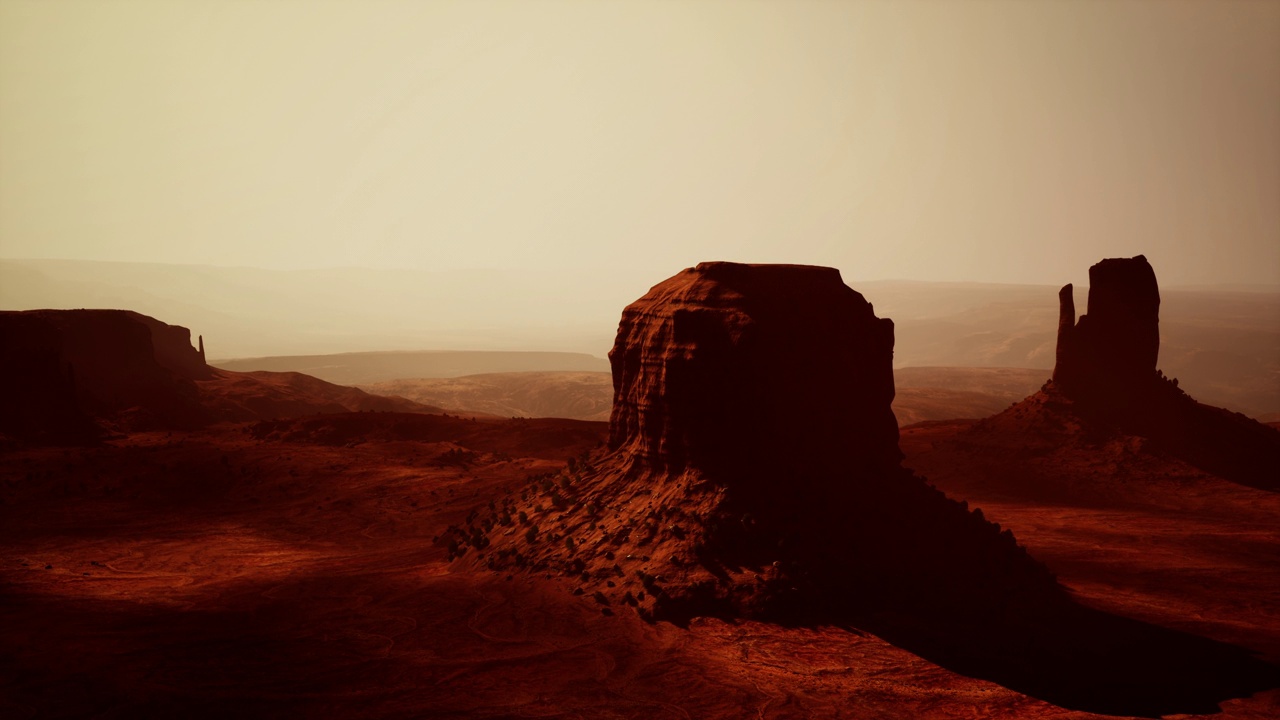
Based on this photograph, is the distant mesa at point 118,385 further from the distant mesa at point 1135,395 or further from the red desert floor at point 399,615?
the distant mesa at point 1135,395

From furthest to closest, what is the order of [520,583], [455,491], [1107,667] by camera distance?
[455,491], [520,583], [1107,667]

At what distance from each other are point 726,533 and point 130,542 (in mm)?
20934

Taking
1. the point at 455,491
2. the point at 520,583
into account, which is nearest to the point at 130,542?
the point at 455,491

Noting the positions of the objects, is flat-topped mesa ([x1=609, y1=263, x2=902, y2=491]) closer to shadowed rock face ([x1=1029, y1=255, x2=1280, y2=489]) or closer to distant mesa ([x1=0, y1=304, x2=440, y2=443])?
shadowed rock face ([x1=1029, y1=255, x2=1280, y2=489])

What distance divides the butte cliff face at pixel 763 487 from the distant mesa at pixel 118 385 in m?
33.0

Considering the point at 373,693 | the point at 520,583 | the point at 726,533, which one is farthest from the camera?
the point at 520,583

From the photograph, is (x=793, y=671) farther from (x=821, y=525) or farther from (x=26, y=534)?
(x=26, y=534)

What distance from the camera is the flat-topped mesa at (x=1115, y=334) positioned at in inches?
1479

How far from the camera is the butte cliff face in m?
16.9

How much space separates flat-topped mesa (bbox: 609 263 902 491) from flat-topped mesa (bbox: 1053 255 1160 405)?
74.9 feet

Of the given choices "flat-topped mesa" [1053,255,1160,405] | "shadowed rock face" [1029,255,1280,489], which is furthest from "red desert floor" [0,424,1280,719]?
"flat-topped mesa" [1053,255,1160,405]

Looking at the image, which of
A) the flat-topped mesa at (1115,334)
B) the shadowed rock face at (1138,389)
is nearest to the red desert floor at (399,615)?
the shadowed rock face at (1138,389)

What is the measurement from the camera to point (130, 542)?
1024 inches

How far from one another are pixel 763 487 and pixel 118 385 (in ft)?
158
